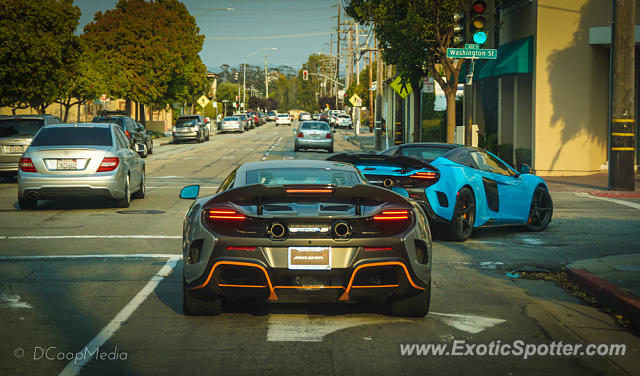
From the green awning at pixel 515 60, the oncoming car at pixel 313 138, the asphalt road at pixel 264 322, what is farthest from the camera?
the oncoming car at pixel 313 138

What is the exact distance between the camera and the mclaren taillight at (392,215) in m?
6.33

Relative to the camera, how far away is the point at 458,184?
37.0ft

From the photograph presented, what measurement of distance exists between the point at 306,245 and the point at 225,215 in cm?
71

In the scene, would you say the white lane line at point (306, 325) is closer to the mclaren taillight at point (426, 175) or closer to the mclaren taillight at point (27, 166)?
the mclaren taillight at point (426, 175)

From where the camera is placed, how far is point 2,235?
1194 centimetres

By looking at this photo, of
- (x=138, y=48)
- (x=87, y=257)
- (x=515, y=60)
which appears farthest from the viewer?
(x=138, y=48)

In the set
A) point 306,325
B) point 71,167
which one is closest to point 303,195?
point 306,325

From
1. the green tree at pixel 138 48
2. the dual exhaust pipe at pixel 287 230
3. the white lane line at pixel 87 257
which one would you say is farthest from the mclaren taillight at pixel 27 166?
the green tree at pixel 138 48

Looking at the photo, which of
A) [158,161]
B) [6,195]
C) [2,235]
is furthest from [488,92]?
[2,235]

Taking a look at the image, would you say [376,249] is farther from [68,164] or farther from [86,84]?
[86,84]

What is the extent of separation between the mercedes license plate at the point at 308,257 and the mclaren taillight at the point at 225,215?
50 centimetres

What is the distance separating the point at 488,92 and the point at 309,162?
24380mm

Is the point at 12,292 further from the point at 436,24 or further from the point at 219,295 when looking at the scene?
the point at 436,24

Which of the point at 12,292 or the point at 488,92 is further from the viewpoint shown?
the point at 488,92
